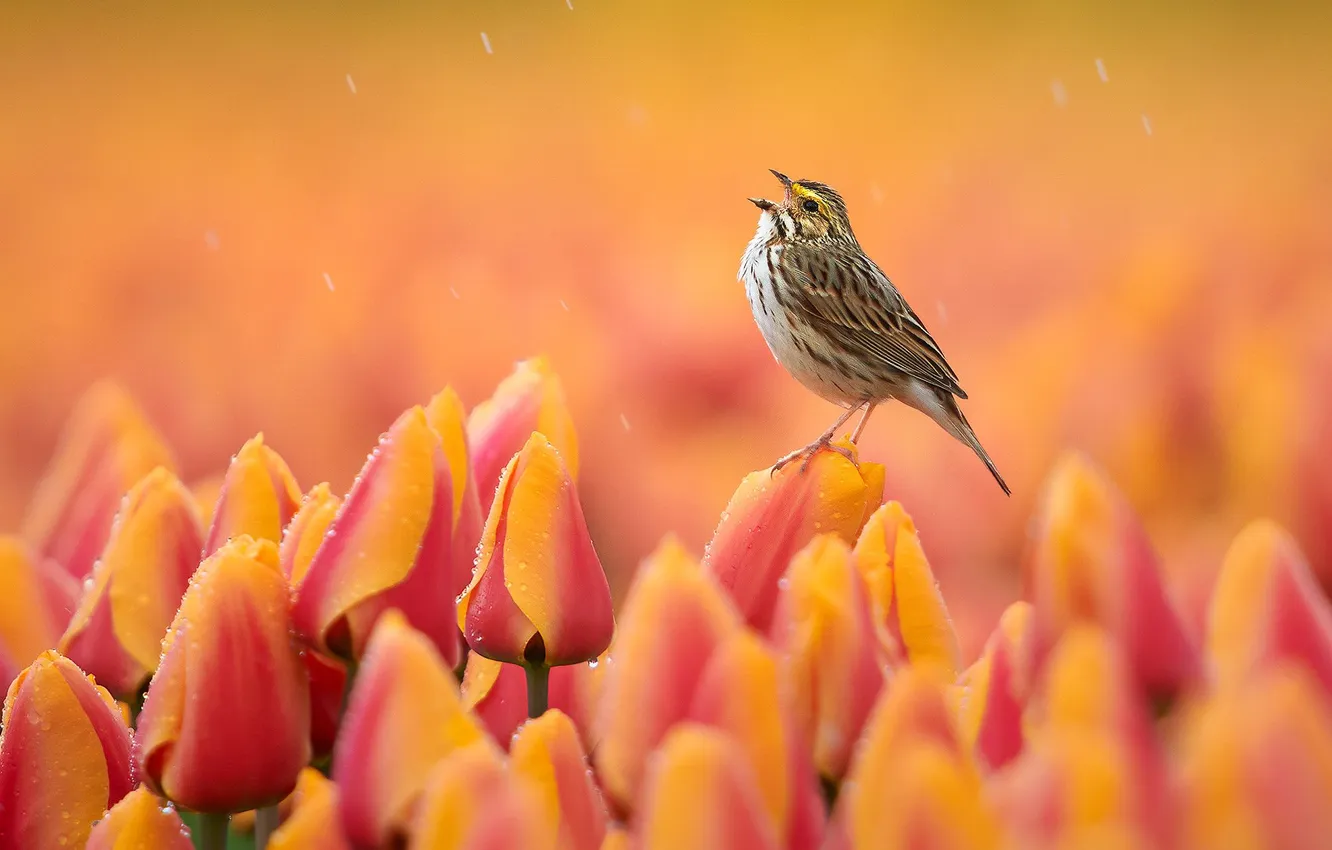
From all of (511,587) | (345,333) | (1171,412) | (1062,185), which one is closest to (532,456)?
(511,587)

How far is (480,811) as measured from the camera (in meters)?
0.18

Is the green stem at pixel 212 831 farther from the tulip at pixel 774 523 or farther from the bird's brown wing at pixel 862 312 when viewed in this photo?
the bird's brown wing at pixel 862 312

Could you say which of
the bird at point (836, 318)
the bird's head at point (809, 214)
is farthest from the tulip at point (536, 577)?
the bird's head at point (809, 214)

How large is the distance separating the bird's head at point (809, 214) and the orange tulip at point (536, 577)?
3.09 feet

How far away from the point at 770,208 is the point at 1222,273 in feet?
1.01

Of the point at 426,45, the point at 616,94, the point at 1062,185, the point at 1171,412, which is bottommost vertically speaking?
the point at 1171,412

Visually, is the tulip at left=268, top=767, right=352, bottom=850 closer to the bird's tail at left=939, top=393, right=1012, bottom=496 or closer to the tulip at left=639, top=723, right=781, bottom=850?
the tulip at left=639, top=723, right=781, bottom=850

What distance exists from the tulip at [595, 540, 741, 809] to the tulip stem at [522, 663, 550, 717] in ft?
0.21

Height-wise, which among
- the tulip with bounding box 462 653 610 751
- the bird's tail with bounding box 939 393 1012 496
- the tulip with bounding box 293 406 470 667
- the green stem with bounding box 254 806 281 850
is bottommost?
the bird's tail with bounding box 939 393 1012 496

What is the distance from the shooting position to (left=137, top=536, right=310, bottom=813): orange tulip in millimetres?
244

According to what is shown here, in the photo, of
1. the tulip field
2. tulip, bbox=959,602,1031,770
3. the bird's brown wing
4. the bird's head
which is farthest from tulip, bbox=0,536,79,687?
the bird's head

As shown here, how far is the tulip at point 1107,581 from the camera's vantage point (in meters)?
0.23

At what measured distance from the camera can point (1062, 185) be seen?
1.38m

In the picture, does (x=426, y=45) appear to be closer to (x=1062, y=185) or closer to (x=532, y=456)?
(x=1062, y=185)
